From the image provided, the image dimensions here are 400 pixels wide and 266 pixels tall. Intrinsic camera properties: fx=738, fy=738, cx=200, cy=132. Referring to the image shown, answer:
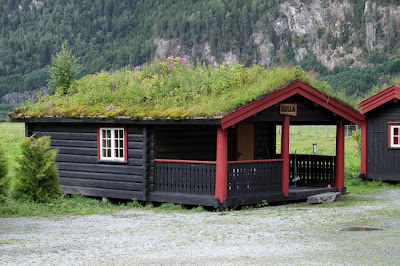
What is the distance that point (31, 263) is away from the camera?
423 inches

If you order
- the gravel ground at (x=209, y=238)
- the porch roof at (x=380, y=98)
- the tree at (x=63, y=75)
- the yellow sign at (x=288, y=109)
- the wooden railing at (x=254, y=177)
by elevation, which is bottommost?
the gravel ground at (x=209, y=238)

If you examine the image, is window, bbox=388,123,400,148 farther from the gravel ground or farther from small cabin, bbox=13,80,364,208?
the gravel ground

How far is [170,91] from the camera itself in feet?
64.0

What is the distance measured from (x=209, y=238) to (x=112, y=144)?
7.44 m

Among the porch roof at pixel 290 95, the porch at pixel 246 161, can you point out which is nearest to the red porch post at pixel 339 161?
the porch at pixel 246 161

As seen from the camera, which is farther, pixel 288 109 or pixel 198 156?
pixel 198 156

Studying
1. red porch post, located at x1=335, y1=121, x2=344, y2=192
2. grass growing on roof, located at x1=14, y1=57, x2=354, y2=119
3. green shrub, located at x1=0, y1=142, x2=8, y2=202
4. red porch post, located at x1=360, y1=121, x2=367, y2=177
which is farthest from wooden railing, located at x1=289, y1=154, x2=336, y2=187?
green shrub, located at x1=0, y1=142, x2=8, y2=202

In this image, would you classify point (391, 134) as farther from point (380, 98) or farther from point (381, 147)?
point (380, 98)

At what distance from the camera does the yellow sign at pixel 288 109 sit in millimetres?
19172

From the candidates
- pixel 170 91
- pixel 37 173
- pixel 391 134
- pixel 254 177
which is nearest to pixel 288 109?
pixel 254 177

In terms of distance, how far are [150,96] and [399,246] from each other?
938 centimetres

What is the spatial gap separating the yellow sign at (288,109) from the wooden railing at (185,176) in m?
2.52

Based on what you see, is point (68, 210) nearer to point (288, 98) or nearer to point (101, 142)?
point (101, 142)

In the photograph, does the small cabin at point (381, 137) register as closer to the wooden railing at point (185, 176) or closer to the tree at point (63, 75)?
the wooden railing at point (185, 176)
